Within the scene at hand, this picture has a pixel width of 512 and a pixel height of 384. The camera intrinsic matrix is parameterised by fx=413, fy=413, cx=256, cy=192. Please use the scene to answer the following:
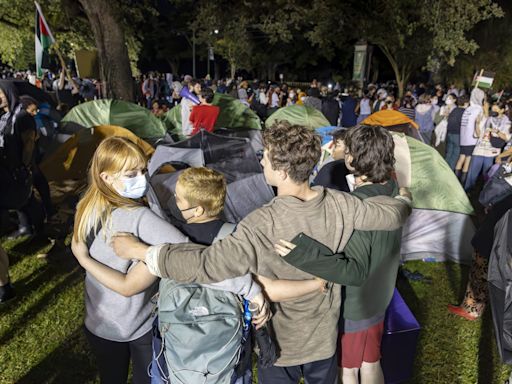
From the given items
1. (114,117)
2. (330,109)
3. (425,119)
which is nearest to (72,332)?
(114,117)

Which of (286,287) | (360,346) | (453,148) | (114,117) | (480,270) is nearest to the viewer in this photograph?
(286,287)

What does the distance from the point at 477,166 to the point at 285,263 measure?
6.53 metres

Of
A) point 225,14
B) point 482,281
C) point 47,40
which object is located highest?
point 225,14

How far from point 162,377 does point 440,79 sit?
30.0m

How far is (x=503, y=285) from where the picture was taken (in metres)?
2.38

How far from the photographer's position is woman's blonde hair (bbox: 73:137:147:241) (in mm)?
1713

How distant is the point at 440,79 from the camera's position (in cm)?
2762

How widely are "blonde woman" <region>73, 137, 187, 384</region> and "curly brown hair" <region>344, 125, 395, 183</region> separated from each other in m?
0.99

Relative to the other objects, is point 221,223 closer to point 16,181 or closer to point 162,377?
point 162,377

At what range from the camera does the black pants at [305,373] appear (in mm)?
1941

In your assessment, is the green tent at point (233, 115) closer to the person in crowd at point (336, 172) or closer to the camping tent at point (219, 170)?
the camping tent at point (219, 170)

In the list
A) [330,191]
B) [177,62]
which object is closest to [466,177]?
[330,191]

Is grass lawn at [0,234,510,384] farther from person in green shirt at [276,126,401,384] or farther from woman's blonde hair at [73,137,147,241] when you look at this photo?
woman's blonde hair at [73,137,147,241]

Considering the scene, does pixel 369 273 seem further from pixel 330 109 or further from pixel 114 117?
pixel 330 109
